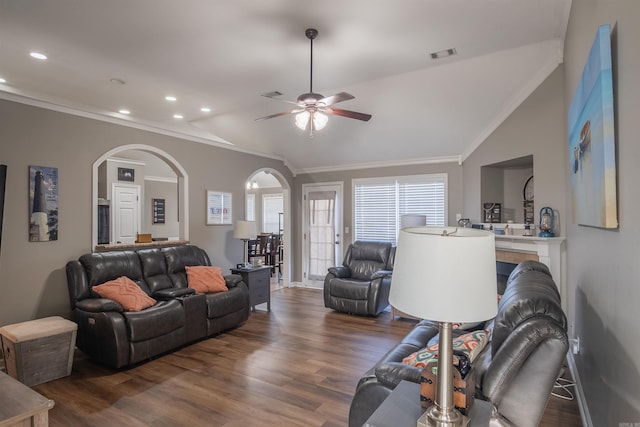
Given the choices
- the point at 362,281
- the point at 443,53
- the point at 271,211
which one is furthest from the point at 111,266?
the point at 271,211

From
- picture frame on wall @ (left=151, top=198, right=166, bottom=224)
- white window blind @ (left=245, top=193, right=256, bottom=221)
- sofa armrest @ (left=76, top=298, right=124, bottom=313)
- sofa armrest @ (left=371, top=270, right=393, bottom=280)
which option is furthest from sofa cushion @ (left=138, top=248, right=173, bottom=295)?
white window blind @ (left=245, top=193, right=256, bottom=221)

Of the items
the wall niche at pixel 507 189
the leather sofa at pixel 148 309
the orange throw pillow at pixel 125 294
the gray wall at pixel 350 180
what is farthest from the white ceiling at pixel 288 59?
the orange throw pillow at pixel 125 294

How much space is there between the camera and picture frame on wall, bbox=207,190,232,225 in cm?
540

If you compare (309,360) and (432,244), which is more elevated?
(432,244)

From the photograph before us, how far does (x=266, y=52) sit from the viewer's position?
10.9 feet

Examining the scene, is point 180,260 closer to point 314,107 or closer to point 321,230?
point 314,107

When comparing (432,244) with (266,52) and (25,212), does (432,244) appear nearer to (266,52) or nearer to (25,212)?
(266,52)

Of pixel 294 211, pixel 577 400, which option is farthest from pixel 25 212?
pixel 577 400

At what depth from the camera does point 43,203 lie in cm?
357

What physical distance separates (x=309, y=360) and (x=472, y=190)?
139 inches

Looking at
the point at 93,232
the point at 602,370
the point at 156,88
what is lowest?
the point at 602,370

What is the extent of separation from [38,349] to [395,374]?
3049 millimetres

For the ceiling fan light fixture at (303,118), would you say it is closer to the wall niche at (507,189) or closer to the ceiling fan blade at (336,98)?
the ceiling fan blade at (336,98)

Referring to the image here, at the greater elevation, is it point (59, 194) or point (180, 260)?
point (59, 194)
